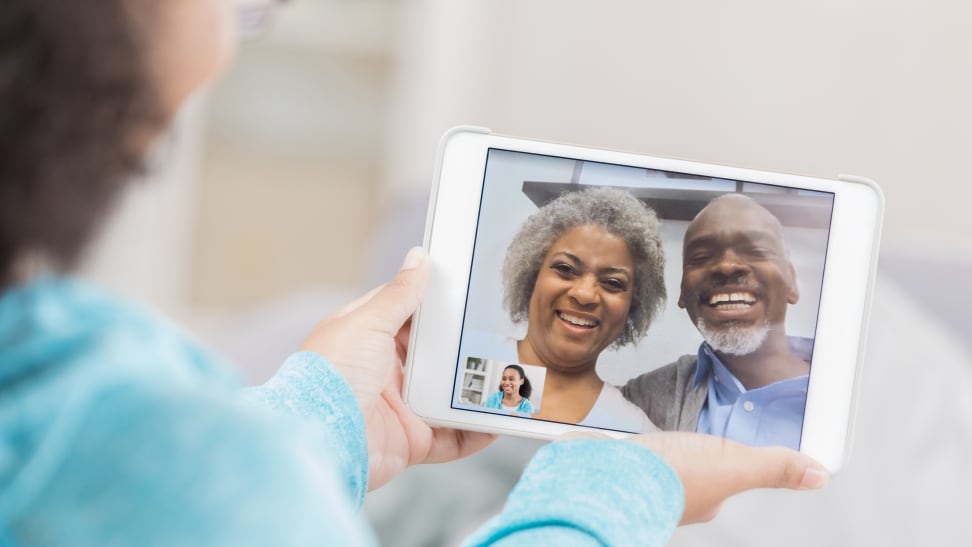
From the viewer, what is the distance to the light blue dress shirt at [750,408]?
573 millimetres

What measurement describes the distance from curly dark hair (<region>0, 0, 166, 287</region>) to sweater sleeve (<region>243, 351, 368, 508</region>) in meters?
0.30

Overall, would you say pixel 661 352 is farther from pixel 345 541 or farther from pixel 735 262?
pixel 345 541

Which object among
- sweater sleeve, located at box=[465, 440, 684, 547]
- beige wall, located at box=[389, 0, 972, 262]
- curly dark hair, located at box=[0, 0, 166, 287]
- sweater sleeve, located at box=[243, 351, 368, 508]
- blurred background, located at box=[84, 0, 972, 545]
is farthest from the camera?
beige wall, located at box=[389, 0, 972, 262]

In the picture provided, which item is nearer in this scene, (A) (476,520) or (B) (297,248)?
(A) (476,520)

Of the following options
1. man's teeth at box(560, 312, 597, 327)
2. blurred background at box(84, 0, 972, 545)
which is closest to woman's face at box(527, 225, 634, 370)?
man's teeth at box(560, 312, 597, 327)

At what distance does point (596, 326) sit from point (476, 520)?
44 centimetres

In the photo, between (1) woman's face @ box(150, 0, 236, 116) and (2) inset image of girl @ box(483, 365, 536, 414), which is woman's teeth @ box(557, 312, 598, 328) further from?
(1) woman's face @ box(150, 0, 236, 116)

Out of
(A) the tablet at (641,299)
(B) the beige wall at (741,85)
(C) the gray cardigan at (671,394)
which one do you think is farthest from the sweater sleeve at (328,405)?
(B) the beige wall at (741,85)

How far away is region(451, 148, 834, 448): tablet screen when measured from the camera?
58 centimetres

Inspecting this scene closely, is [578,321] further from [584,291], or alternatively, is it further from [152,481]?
[152,481]

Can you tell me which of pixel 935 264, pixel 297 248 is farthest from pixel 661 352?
pixel 297 248

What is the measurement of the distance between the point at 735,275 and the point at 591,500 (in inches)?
9.5

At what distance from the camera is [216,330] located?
1.91 m

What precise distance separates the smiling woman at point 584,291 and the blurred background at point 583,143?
259 mm
